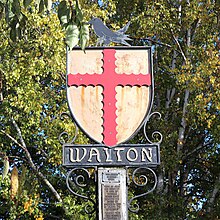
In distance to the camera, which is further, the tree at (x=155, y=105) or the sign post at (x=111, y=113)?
the tree at (x=155, y=105)

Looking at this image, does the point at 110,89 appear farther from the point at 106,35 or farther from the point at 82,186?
the point at 82,186

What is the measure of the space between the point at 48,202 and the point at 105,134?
832 centimetres

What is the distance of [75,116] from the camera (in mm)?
4938

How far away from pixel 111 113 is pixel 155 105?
9614mm

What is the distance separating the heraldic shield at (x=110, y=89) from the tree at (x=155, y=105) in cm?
404

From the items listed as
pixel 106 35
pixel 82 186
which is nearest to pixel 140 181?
pixel 106 35

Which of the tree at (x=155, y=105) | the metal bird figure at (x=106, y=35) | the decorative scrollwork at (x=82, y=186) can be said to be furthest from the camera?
the tree at (x=155, y=105)

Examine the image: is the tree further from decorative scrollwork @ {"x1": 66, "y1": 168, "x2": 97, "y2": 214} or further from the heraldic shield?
the heraldic shield

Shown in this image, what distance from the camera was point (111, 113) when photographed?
4895 millimetres

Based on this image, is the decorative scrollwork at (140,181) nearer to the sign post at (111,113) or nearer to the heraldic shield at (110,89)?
the sign post at (111,113)

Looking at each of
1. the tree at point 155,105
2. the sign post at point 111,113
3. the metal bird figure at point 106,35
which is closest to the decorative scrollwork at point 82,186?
the sign post at point 111,113

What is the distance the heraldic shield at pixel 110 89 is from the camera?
491 centimetres

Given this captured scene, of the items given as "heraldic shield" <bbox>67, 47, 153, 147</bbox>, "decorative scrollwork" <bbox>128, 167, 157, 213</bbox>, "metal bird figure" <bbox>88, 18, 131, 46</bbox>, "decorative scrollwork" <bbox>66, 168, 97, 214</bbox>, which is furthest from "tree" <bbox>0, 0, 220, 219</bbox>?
"heraldic shield" <bbox>67, 47, 153, 147</bbox>

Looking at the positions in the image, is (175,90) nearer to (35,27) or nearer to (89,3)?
(89,3)
